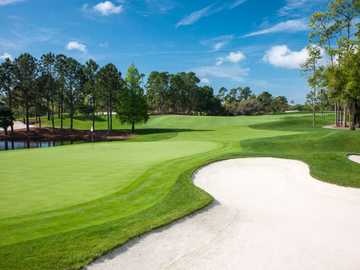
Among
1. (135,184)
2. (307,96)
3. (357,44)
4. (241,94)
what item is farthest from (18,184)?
(241,94)

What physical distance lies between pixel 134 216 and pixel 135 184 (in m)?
3.88

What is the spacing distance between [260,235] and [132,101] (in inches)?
1947

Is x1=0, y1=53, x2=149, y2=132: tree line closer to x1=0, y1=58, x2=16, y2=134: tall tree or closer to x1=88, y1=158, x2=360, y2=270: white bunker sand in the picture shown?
x1=0, y1=58, x2=16, y2=134: tall tree

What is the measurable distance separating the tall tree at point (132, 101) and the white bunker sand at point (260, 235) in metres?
44.1

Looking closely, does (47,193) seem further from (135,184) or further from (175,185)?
(175,185)

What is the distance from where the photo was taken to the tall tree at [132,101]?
54953mm

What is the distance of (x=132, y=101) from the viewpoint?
181 ft

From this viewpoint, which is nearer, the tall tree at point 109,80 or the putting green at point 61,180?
the putting green at point 61,180

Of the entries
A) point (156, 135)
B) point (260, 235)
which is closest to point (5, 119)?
point (156, 135)

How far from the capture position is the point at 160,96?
118 metres

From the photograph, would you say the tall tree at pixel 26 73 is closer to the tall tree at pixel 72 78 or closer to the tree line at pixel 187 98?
the tall tree at pixel 72 78

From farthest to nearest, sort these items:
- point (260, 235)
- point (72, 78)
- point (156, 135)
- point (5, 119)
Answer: point (72, 78) → point (5, 119) → point (156, 135) → point (260, 235)

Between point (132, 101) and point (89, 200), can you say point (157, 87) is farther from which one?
point (89, 200)

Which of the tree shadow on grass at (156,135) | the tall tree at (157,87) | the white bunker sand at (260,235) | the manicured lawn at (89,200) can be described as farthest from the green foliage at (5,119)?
the tall tree at (157,87)
